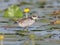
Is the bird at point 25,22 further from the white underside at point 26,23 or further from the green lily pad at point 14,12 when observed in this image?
the green lily pad at point 14,12

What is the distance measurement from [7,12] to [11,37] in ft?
3.19

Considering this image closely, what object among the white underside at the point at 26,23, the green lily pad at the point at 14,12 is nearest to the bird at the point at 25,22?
the white underside at the point at 26,23

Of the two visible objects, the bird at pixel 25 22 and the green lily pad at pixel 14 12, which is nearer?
the bird at pixel 25 22

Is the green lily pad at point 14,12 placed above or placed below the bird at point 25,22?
above

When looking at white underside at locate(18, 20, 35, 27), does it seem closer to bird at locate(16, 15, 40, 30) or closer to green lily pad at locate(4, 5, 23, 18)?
bird at locate(16, 15, 40, 30)

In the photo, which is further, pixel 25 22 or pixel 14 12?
pixel 14 12

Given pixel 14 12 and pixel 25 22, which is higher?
pixel 14 12

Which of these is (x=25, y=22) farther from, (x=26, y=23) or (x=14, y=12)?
(x=14, y=12)

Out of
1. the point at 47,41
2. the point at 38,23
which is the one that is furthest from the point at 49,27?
the point at 47,41

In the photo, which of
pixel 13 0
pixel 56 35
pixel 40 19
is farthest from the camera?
pixel 13 0

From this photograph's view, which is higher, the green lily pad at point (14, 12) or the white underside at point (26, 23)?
the green lily pad at point (14, 12)

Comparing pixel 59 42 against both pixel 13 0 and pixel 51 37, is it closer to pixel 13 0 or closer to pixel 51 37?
pixel 51 37

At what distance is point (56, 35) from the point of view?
3.94m

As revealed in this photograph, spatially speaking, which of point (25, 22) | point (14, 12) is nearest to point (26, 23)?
point (25, 22)
